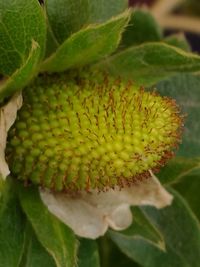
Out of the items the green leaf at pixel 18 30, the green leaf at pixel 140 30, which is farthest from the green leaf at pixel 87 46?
the green leaf at pixel 140 30

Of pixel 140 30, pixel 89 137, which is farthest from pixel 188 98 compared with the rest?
pixel 89 137

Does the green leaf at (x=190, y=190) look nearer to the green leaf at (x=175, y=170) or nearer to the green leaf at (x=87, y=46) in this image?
the green leaf at (x=175, y=170)

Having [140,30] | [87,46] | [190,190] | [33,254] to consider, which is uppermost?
Answer: [87,46]

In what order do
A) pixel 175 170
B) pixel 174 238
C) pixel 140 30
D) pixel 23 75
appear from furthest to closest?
pixel 140 30, pixel 174 238, pixel 175 170, pixel 23 75

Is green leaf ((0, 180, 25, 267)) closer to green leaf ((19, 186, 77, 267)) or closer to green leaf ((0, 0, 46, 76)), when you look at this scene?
green leaf ((19, 186, 77, 267))

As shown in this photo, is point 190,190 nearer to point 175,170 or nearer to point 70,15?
point 175,170

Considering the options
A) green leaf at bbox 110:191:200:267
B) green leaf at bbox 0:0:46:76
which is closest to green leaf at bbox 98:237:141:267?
green leaf at bbox 110:191:200:267
